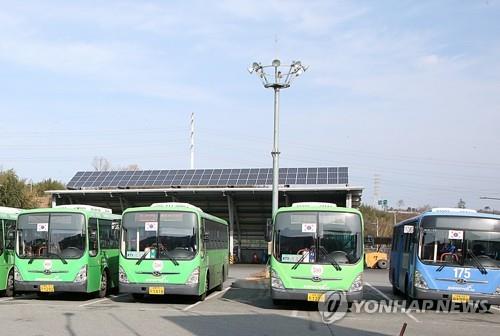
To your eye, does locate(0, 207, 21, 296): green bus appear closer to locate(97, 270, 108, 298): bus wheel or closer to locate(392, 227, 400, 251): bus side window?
locate(97, 270, 108, 298): bus wheel

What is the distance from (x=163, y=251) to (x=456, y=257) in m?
7.71

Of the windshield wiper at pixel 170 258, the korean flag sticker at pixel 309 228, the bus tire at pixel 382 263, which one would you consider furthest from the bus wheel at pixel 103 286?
the bus tire at pixel 382 263

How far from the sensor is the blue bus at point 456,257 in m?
16.0

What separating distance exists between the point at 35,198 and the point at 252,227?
874 inches

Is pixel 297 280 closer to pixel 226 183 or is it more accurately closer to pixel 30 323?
pixel 30 323

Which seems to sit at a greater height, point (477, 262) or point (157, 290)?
point (477, 262)

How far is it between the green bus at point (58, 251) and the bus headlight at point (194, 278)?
113 inches

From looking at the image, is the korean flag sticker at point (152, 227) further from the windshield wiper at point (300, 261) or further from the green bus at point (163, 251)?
the windshield wiper at point (300, 261)

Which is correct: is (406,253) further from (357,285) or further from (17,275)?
(17,275)

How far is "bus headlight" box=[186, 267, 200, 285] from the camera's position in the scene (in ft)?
54.9

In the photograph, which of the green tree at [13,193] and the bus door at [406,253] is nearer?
the bus door at [406,253]

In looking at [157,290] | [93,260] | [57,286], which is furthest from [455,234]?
[57,286]

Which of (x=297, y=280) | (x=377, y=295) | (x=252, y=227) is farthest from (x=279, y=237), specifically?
(x=252, y=227)

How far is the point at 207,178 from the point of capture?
46.8 metres
